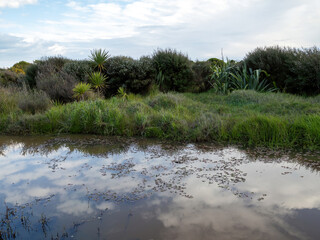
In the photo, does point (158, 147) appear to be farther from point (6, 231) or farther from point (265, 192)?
point (6, 231)

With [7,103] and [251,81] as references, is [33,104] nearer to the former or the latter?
[7,103]

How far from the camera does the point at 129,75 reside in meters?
13.2

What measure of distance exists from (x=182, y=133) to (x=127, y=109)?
2.29 m

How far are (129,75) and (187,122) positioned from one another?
6142 mm

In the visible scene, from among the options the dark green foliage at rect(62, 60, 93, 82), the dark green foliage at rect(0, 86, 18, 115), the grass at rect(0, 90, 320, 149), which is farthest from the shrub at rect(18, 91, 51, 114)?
the dark green foliage at rect(62, 60, 93, 82)

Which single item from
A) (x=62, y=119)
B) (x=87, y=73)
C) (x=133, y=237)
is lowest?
(x=133, y=237)

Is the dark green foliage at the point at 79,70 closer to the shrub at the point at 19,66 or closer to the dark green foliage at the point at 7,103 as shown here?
the dark green foliage at the point at 7,103

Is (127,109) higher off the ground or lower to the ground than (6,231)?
higher

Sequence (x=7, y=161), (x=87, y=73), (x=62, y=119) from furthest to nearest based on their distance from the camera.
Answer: (x=87, y=73) < (x=62, y=119) < (x=7, y=161)

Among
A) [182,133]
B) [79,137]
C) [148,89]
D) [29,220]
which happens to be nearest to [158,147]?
[182,133]

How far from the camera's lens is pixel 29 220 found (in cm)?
348

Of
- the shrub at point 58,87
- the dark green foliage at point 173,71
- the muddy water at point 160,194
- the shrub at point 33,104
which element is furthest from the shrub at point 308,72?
the shrub at point 33,104

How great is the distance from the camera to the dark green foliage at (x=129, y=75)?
13206mm

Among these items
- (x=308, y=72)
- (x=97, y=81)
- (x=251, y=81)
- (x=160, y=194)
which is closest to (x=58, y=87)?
(x=97, y=81)
